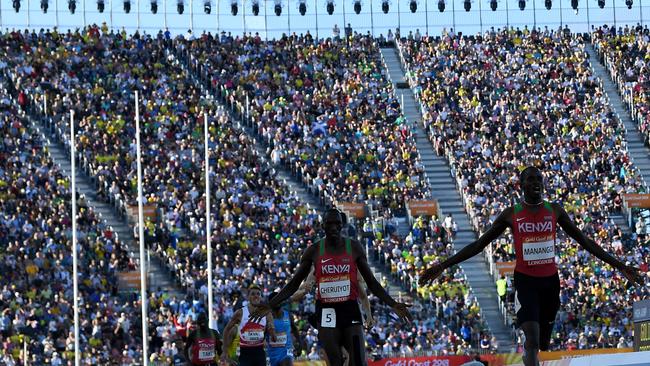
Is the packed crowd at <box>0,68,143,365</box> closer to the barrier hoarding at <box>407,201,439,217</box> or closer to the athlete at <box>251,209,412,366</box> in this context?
the barrier hoarding at <box>407,201,439,217</box>

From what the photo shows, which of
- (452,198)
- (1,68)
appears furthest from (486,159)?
(1,68)

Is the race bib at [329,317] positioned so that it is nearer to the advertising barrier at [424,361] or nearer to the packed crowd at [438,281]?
the advertising barrier at [424,361]

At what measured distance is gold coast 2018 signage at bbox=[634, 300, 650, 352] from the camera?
3484 cm

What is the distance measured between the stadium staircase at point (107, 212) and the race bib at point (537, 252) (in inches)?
1162

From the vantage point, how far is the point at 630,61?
6612 cm

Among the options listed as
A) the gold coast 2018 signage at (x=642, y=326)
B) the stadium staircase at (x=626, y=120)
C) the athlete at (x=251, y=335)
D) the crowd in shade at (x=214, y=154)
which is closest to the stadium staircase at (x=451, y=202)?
the crowd in shade at (x=214, y=154)

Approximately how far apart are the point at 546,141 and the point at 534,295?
41.7 metres

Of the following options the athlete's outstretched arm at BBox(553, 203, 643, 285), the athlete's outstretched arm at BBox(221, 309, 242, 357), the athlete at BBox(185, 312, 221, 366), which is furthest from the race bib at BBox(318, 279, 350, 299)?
the athlete at BBox(185, 312, 221, 366)

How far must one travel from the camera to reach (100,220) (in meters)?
49.0

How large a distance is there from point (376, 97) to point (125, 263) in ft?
61.9

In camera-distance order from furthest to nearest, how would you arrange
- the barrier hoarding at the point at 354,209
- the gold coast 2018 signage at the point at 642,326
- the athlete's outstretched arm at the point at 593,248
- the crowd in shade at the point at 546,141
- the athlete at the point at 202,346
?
the barrier hoarding at the point at 354,209
the crowd in shade at the point at 546,141
the gold coast 2018 signage at the point at 642,326
the athlete at the point at 202,346
the athlete's outstretched arm at the point at 593,248

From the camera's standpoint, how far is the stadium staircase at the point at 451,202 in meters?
46.1

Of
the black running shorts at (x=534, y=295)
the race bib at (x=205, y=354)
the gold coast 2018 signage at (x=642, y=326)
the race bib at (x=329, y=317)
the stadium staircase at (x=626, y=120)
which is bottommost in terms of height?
the gold coast 2018 signage at (x=642, y=326)

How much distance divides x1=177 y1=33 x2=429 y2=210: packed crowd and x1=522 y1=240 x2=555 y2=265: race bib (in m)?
35.7
